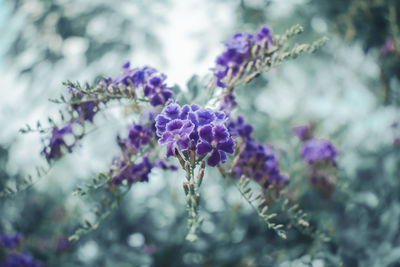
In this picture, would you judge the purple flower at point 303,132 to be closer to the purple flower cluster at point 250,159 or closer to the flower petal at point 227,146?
the purple flower cluster at point 250,159

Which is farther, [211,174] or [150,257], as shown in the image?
[211,174]

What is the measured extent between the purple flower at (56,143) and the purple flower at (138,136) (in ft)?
0.87

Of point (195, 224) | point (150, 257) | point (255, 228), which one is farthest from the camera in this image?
point (255, 228)

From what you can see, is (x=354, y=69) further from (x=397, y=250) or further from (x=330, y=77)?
(x=397, y=250)

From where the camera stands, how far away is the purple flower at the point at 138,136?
1.32m

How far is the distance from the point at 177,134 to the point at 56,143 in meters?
A: 0.60

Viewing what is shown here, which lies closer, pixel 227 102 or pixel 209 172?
pixel 227 102

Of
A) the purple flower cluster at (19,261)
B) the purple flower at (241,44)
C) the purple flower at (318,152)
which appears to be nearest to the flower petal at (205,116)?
the purple flower at (241,44)

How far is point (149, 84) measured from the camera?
4.13 feet

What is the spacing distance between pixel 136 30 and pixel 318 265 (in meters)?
1.83

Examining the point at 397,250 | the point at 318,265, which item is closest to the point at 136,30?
the point at 318,265

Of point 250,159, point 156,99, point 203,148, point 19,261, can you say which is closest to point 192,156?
point 203,148

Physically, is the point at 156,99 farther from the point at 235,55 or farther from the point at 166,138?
the point at 235,55

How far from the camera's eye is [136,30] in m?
2.39
